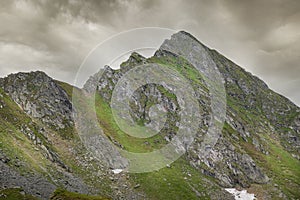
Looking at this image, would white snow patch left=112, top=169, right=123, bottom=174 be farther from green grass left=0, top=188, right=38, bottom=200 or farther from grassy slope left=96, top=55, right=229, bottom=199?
green grass left=0, top=188, right=38, bottom=200

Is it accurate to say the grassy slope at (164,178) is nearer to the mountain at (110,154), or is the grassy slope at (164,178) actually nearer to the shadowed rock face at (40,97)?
the mountain at (110,154)

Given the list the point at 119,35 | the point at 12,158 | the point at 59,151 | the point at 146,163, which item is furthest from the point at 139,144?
the point at 119,35

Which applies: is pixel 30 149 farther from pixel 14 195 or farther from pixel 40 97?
pixel 40 97

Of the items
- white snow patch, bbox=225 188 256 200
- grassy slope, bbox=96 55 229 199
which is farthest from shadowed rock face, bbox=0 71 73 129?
white snow patch, bbox=225 188 256 200

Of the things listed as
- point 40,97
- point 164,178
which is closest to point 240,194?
point 164,178

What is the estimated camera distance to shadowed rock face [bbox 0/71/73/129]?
139375 mm

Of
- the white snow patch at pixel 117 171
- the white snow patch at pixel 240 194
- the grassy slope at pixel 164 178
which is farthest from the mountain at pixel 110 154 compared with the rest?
the white snow patch at pixel 240 194

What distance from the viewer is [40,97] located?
148m

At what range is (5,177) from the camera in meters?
85.1

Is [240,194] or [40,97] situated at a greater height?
[40,97]

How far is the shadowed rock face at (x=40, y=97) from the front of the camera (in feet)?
457

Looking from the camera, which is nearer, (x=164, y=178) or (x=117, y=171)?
(x=117, y=171)

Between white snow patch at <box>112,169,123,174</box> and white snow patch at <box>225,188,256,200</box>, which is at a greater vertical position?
white snow patch at <box>225,188,256,200</box>

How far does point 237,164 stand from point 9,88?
125 metres
